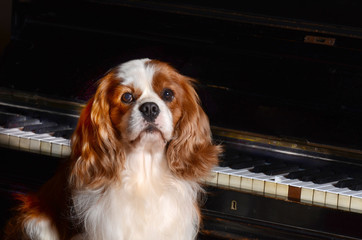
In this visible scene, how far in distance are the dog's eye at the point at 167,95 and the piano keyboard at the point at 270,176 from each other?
17.4 inches

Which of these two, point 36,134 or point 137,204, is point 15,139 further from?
point 137,204

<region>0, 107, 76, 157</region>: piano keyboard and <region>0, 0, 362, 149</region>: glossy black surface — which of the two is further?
<region>0, 0, 362, 149</region>: glossy black surface

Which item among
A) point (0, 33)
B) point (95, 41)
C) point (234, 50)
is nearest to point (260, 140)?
point (234, 50)

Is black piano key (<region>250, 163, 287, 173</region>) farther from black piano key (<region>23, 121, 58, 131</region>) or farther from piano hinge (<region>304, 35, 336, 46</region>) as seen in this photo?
black piano key (<region>23, 121, 58, 131</region>)

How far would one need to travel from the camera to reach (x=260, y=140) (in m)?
2.92

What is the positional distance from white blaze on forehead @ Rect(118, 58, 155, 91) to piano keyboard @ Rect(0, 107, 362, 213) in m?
0.55

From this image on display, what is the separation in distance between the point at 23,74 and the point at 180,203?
127 centimetres

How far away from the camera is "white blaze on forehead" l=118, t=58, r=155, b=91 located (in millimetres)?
2363

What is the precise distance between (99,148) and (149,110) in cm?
26

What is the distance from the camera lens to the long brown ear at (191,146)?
2.47m

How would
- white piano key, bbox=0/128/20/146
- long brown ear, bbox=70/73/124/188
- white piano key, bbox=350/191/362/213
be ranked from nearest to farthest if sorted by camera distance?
long brown ear, bbox=70/73/124/188 < white piano key, bbox=350/191/362/213 < white piano key, bbox=0/128/20/146

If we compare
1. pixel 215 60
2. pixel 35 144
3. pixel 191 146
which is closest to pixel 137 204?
pixel 191 146

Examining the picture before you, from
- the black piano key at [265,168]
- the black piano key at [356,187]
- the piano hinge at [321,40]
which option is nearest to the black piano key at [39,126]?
the black piano key at [265,168]

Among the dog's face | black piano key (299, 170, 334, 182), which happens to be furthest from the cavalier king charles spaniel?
black piano key (299, 170, 334, 182)
